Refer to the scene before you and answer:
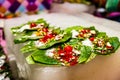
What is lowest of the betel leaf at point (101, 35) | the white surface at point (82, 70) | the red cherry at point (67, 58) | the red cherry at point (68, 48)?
the white surface at point (82, 70)

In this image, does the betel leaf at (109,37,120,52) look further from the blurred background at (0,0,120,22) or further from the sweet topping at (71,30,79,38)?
the blurred background at (0,0,120,22)

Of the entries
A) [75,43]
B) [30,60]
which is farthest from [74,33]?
[30,60]

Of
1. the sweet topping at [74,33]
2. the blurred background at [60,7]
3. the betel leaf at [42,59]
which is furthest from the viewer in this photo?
the blurred background at [60,7]

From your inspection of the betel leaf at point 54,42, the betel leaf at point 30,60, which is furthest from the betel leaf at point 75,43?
the betel leaf at point 30,60

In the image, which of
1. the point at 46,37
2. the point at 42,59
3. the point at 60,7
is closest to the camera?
the point at 42,59

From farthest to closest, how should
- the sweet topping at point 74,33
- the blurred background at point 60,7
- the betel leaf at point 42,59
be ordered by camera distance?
the blurred background at point 60,7 < the sweet topping at point 74,33 < the betel leaf at point 42,59

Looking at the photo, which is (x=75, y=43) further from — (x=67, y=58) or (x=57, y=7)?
(x=57, y=7)

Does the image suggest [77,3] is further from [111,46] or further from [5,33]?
[111,46]

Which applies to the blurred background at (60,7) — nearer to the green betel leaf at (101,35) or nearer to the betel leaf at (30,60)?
the green betel leaf at (101,35)

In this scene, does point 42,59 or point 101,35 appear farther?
point 101,35
